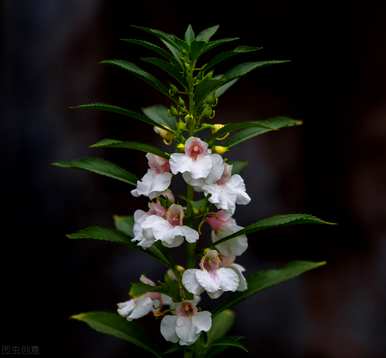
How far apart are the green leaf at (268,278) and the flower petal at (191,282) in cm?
16

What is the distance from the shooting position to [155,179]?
1.29m

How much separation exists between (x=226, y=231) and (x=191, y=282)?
144 mm

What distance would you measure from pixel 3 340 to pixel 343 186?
161 cm

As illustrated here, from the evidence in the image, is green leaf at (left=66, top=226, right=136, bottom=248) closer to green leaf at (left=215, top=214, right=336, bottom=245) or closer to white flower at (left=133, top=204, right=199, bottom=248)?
white flower at (left=133, top=204, right=199, bottom=248)

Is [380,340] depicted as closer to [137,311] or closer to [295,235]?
[295,235]

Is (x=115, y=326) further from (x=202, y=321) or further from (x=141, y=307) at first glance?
(x=202, y=321)

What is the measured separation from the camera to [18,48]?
293 cm

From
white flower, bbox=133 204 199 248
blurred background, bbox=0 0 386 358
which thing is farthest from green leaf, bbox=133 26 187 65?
blurred background, bbox=0 0 386 358

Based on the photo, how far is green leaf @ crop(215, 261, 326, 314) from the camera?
1431 millimetres

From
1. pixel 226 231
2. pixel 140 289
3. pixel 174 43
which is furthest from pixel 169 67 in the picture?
pixel 140 289

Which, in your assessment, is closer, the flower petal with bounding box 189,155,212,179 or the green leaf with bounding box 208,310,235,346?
the flower petal with bounding box 189,155,212,179

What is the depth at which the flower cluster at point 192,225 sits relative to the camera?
125 centimetres

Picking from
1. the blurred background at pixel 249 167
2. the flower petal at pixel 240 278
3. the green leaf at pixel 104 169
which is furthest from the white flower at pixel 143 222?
the blurred background at pixel 249 167

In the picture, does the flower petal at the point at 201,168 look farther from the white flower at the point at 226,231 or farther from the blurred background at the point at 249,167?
the blurred background at the point at 249,167
